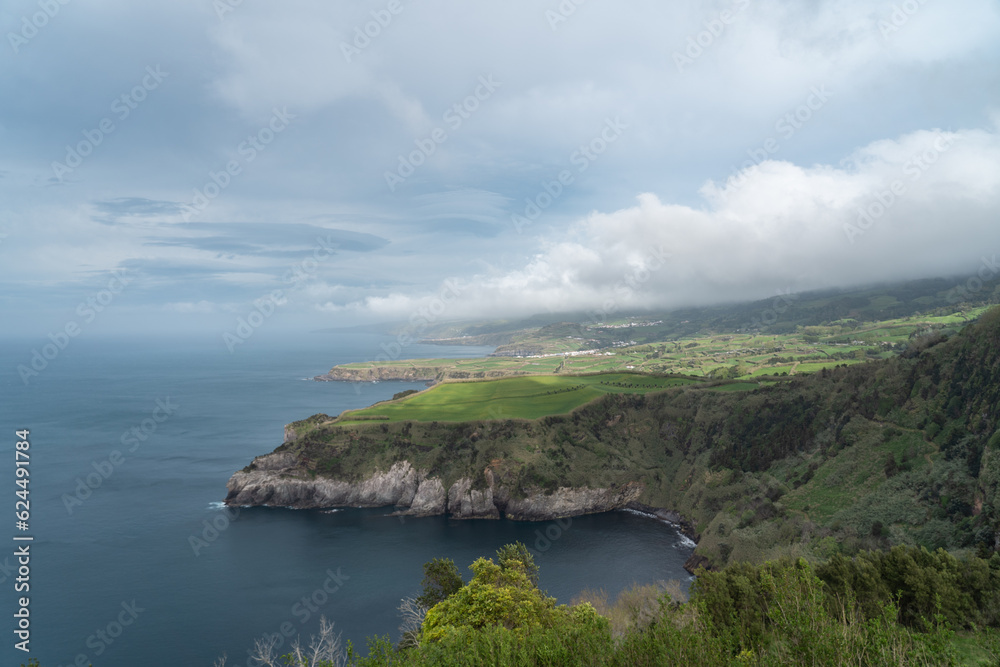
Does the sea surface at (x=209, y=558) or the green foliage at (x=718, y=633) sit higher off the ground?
the green foliage at (x=718, y=633)

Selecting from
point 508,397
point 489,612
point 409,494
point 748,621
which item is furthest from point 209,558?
point 748,621

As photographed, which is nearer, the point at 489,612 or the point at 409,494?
the point at 489,612

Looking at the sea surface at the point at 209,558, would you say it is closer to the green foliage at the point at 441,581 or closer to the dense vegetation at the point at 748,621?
the dense vegetation at the point at 748,621

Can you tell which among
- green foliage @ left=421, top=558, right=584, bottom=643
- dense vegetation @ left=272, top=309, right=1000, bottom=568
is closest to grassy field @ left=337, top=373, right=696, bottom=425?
dense vegetation @ left=272, top=309, right=1000, bottom=568

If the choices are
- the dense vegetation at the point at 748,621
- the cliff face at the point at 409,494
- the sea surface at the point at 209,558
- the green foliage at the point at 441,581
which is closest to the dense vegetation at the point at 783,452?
the cliff face at the point at 409,494

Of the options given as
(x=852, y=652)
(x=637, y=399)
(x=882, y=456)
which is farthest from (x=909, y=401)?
(x=852, y=652)

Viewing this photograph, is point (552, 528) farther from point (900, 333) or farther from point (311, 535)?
point (900, 333)

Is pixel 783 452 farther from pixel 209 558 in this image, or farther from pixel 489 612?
pixel 209 558
